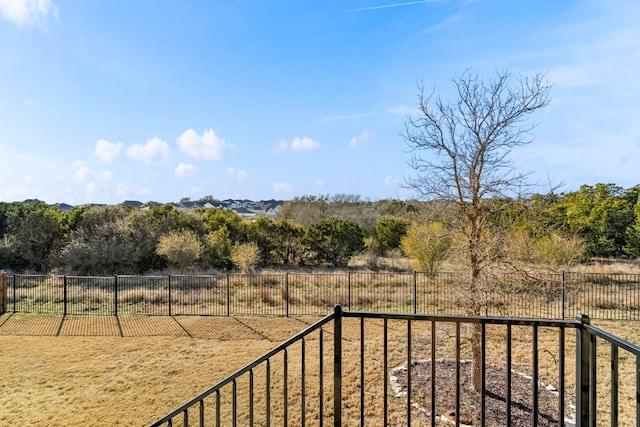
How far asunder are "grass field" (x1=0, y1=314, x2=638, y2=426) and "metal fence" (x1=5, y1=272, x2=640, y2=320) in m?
1.00

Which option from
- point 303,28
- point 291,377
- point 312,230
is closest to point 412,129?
point 291,377

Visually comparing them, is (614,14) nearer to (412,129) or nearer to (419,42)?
(412,129)

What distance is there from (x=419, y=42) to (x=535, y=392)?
745 centimetres

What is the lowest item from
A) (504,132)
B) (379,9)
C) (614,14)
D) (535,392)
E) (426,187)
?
(535,392)

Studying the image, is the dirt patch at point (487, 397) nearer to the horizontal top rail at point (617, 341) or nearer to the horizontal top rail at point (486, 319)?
the horizontal top rail at point (486, 319)

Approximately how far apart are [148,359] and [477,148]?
6393mm

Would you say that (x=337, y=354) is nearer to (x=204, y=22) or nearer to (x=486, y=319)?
(x=486, y=319)

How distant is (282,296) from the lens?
11.3 metres

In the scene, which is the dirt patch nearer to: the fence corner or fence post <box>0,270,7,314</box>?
the fence corner

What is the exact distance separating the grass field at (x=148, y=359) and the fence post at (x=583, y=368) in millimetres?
2712

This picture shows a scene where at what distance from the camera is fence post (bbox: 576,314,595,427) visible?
160 cm

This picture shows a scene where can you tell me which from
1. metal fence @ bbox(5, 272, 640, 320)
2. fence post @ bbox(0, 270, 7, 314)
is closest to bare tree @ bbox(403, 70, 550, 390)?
metal fence @ bbox(5, 272, 640, 320)

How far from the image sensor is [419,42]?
7.68 meters

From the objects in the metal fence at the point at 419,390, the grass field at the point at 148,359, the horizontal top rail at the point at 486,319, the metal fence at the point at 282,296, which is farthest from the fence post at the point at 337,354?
the metal fence at the point at 282,296
